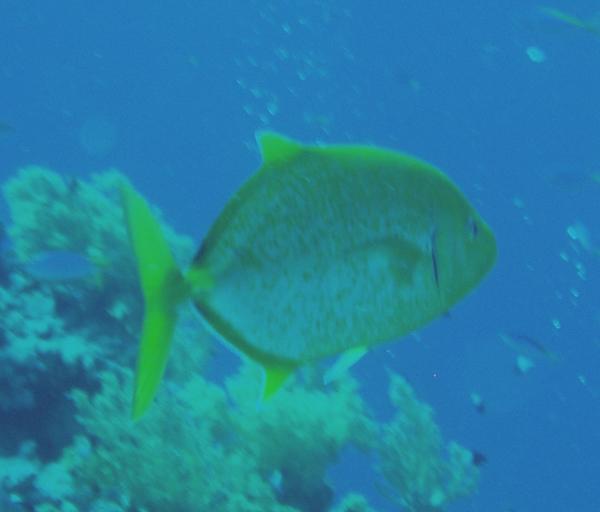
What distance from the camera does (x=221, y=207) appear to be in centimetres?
141

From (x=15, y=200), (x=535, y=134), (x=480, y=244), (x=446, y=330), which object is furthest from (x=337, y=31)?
(x=480, y=244)

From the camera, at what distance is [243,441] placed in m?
5.45

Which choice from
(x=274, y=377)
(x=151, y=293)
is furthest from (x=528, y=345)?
(x=151, y=293)

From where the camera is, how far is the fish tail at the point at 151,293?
3.83ft

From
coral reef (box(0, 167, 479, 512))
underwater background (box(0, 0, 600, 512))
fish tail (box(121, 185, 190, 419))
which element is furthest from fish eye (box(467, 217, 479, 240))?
coral reef (box(0, 167, 479, 512))

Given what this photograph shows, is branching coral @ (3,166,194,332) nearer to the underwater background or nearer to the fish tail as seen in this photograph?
the underwater background

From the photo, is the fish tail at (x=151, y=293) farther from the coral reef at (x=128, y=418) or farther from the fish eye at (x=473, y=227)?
the coral reef at (x=128, y=418)

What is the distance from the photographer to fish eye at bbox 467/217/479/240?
1456 mm

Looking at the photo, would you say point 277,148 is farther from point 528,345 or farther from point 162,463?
point 528,345

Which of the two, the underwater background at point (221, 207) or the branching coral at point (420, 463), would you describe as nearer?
the underwater background at point (221, 207)

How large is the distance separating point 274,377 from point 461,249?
401 millimetres

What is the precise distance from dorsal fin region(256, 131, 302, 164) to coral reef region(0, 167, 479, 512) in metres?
3.08

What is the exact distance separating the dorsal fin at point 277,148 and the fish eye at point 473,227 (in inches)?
13.4

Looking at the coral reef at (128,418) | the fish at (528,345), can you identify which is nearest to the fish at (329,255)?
the coral reef at (128,418)
